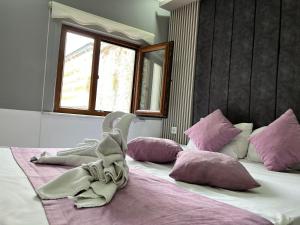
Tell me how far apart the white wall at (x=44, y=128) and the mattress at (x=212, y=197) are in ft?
4.15

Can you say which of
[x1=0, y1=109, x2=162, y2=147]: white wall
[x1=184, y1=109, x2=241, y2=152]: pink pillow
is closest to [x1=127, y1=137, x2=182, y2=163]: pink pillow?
[x1=184, y1=109, x2=241, y2=152]: pink pillow

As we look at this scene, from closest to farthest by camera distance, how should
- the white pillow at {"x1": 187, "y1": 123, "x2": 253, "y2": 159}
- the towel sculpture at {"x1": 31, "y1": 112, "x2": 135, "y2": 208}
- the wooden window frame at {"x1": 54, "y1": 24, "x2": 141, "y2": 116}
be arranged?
the towel sculpture at {"x1": 31, "y1": 112, "x2": 135, "y2": 208} → the white pillow at {"x1": 187, "y1": 123, "x2": 253, "y2": 159} → the wooden window frame at {"x1": 54, "y1": 24, "x2": 141, "y2": 116}

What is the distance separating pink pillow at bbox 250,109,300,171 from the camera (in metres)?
1.95

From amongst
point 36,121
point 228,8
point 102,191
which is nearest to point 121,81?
point 36,121

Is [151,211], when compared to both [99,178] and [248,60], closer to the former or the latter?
[99,178]

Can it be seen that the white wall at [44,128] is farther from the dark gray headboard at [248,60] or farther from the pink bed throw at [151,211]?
the pink bed throw at [151,211]

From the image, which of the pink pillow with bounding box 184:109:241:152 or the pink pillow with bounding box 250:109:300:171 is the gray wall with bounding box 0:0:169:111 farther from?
the pink pillow with bounding box 250:109:300:171

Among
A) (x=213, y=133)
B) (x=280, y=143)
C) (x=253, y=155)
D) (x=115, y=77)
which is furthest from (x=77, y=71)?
(x=280, y=143)

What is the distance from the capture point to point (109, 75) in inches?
141

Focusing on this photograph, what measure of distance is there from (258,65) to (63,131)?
2231 mm

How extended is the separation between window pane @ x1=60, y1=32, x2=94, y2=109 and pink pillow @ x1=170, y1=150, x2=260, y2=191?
221 centimetres

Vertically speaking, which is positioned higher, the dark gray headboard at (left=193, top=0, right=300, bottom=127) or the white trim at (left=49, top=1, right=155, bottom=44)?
the white trim at (left=49, top=1, right=155, bottom=44)

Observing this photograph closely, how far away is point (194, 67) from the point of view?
11.1 ft

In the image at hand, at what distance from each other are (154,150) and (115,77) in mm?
2026
